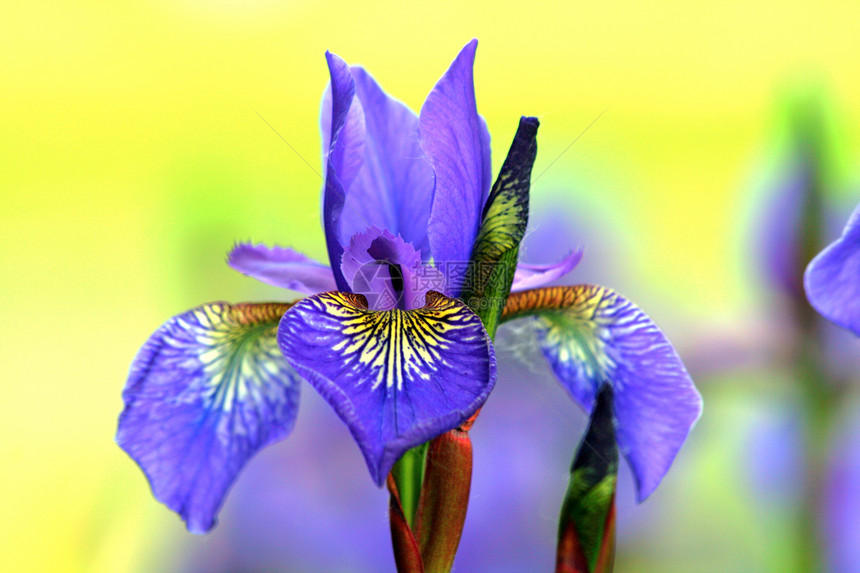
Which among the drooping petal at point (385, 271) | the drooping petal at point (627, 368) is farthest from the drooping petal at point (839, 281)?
the drooping petal at point (385, 271)

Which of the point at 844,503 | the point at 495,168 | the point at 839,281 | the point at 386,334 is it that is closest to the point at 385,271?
the point at 386,334

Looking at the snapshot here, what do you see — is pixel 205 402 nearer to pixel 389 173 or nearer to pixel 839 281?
pixel 389 173

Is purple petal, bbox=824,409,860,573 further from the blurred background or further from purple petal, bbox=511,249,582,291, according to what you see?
purple petal, bbox=511,249,582,291

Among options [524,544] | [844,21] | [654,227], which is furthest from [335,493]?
[844,21]

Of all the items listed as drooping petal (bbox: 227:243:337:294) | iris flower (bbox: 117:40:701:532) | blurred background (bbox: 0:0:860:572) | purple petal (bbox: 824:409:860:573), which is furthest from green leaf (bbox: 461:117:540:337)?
purple petal (bbox: 824:409:860:573)

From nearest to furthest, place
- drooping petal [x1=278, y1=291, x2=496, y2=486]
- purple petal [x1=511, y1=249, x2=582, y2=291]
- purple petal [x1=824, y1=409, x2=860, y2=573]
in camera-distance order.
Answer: drooping petal [x1=278, y1=291, x2=496, y2=486] → purple petal [x1=511, y1=249, x2=582, y2=291] → purple petal [x1=824, y1=409, x2=860, y2=573]

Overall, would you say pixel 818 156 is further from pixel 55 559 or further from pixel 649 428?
pixel 55 559

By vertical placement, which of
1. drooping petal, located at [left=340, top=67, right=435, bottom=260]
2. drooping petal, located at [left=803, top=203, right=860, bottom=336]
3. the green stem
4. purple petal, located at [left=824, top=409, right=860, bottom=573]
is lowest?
purple petal, located at [left=824, top=409, right=860, bottom=573]
